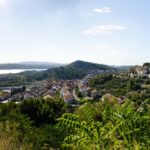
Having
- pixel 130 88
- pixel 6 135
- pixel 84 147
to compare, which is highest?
pixel 84 147

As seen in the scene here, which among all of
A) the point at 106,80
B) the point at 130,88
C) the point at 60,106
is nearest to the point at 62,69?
the point at 106,80

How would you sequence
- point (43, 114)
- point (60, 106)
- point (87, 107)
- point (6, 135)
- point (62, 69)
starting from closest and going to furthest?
point (87, 107) < point (6, 135) < point (43, 114) < point (60, 106) < point (62, 69)

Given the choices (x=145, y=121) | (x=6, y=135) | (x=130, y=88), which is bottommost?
(x=130, y=88)

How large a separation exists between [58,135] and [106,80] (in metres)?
96.9

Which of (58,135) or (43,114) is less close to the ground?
(58,135)

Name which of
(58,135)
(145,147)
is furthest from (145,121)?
(58,135)

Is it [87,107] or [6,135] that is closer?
[87,107]

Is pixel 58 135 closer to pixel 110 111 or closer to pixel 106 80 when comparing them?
pixel 110 111

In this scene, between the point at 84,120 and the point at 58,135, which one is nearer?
the point at 84,120

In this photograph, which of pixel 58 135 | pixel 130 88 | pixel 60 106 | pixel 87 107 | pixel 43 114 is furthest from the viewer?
pixel 130 88

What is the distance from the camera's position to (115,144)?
6.88 feet

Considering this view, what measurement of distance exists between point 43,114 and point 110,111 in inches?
976

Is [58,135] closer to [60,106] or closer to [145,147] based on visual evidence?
[145,147]

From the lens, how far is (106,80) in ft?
343
